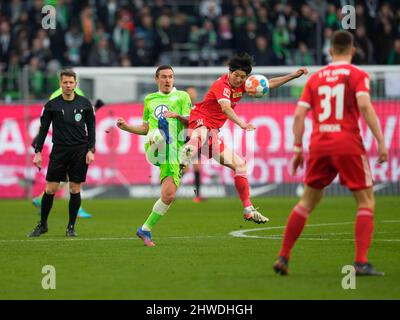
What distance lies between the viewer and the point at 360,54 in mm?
27422

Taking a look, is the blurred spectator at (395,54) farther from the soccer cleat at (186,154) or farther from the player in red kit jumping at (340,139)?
the player in red kit jumping at (340,139)

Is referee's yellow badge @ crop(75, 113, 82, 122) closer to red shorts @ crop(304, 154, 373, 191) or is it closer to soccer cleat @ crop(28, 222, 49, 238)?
soccer cleat @ crop(28, 222, 49, 238)

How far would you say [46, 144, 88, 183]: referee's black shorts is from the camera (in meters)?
15.2

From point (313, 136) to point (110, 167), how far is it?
1623 centimetres

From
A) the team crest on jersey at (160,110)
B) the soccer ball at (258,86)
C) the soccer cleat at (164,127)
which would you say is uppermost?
the soccer ball at (258,86)

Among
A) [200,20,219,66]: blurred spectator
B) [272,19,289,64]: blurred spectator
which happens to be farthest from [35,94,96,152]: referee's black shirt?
[272,19,289,64]: blurred spectator

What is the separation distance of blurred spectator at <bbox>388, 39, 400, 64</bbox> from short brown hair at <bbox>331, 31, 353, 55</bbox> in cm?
1796

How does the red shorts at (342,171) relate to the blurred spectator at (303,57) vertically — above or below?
below

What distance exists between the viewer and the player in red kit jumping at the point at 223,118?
47.8 ft

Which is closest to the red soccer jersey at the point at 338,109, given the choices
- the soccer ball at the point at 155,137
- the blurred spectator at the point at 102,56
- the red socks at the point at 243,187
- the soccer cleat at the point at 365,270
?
the soccer cleat at the point at 365,270

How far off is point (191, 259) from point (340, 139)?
2759 millimetres

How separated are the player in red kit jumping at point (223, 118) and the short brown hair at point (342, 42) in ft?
13.8

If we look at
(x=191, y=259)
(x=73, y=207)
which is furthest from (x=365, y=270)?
(x=73, y=207)
